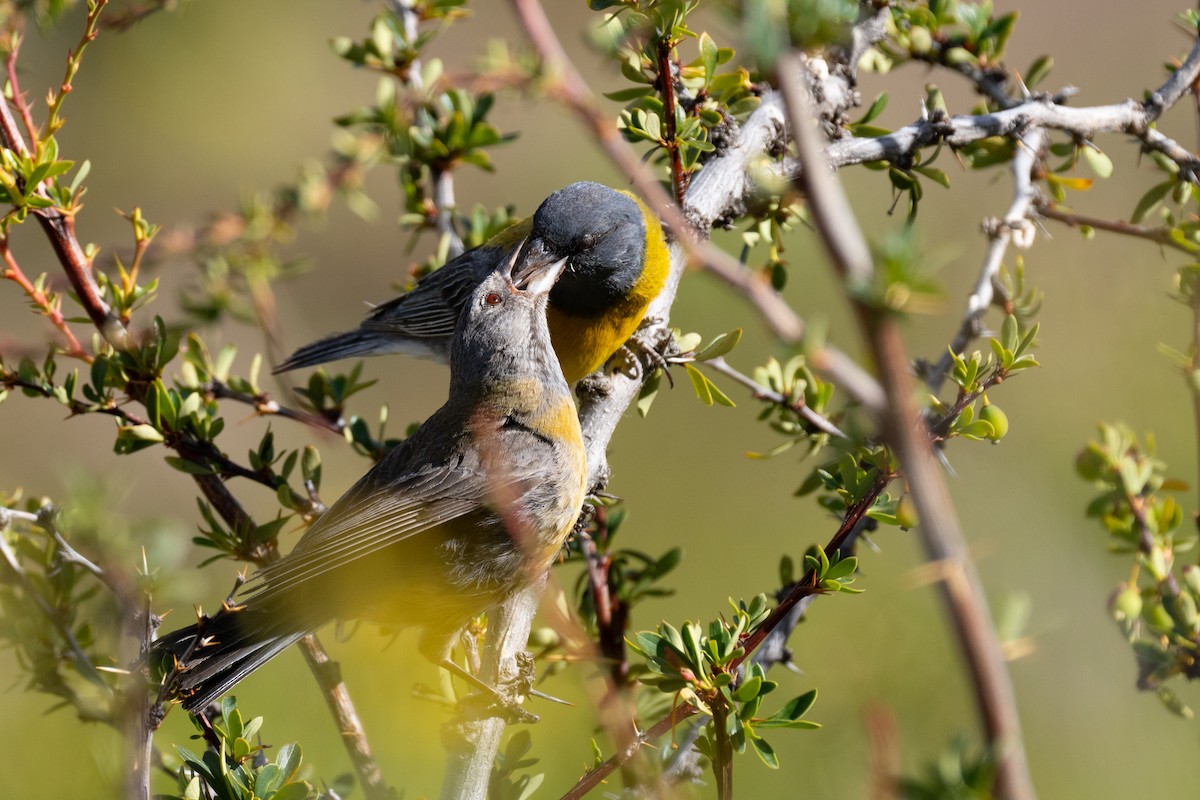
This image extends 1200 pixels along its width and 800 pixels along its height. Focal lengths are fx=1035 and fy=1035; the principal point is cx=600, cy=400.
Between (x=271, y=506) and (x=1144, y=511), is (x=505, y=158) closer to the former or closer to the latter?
(x=271, y=506)

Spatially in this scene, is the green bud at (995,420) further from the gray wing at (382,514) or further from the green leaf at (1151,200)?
the gray wing at (382,514)

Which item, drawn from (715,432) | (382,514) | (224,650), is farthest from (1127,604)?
(715,432)

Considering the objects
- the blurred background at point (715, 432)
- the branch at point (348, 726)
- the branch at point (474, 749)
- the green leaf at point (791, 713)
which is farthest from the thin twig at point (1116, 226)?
the branch at point (348, 726)

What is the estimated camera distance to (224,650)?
308 cm

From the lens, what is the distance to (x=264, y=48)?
10961mm

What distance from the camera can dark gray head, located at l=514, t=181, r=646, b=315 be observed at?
4.21 metres

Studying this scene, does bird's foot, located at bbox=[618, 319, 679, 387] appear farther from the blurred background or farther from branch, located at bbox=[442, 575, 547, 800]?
branch, located at bbox=[442, 575, 547, 800]

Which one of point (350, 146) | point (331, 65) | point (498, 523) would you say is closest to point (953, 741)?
point (498, 523)

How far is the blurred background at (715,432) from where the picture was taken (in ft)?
12.9

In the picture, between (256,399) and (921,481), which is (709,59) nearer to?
(256,399)

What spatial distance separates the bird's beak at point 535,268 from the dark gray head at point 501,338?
0.04 m

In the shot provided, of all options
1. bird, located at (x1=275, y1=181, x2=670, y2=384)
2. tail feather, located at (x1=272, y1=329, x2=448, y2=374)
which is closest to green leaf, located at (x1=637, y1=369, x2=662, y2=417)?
bird, located at (x1=275, y1=181, x2=670, y2=384)

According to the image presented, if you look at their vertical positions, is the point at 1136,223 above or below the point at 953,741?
above

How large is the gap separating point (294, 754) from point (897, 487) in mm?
1722
